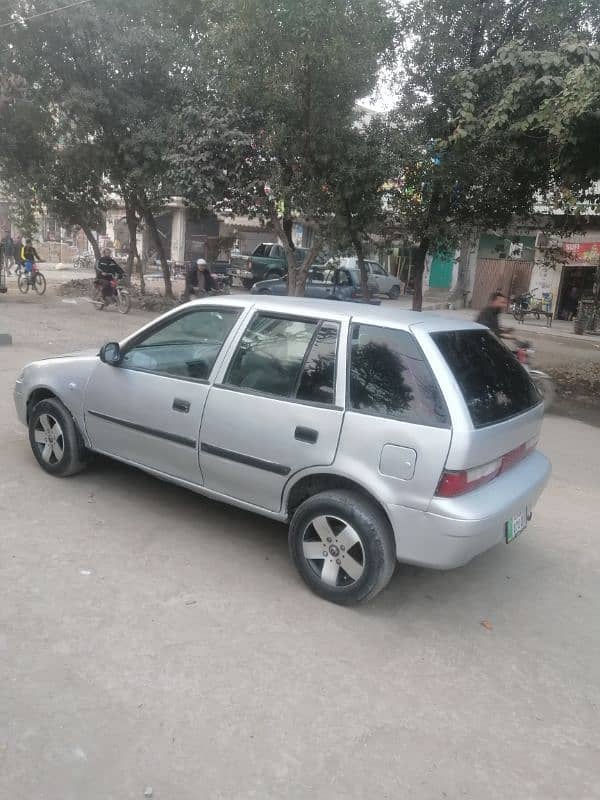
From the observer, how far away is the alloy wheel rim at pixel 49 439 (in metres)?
4.78

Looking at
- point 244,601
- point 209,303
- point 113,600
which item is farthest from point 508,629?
point 209,303

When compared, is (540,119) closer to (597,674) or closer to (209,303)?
(209,303)

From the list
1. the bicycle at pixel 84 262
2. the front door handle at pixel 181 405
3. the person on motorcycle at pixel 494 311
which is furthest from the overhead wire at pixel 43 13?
the bicycle at pixel 84 262

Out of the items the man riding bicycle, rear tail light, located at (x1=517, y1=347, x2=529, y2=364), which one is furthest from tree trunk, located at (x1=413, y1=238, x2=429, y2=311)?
the man riding bicycle

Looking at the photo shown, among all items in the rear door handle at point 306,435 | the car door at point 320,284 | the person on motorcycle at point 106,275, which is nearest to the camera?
the rear door handle at point 306,435

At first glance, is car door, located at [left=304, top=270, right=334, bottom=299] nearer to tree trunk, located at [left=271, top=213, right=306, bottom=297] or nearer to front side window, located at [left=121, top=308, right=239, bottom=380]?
tree trunk, located at [left=271, top=213, right=306, bottom=297]

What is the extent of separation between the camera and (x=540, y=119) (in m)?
6.78

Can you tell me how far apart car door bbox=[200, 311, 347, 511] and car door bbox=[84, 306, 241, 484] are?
15 centimetres

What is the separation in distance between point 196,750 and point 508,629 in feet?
6.02

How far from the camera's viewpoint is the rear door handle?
11.3ft

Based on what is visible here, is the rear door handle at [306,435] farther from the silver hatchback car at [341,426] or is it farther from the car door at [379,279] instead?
the car door at [379,279]

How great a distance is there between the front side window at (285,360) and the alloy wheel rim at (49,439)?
5.56ft

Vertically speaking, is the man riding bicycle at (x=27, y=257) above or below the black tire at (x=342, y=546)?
above

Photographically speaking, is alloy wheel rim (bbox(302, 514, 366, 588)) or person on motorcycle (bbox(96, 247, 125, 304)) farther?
person on motorcycle (bbox(96, 247, 125, 304))
